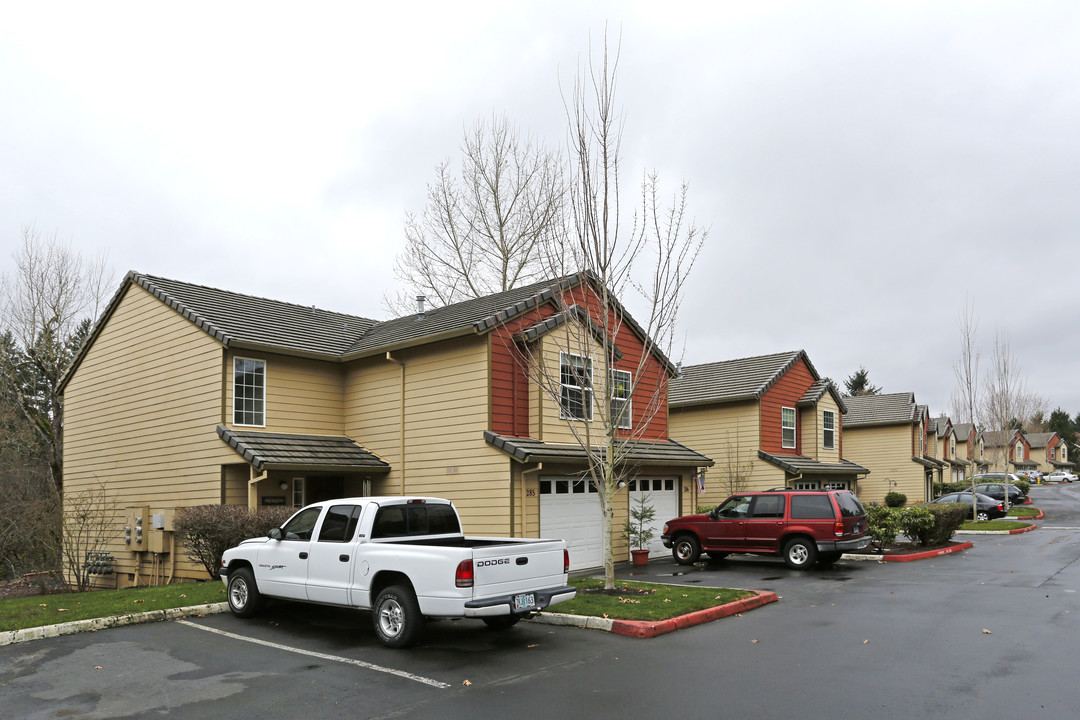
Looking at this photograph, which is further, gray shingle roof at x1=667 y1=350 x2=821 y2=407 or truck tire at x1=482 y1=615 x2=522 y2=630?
gray shingle roof at x1=667 y1=350 x2=821 y2=407

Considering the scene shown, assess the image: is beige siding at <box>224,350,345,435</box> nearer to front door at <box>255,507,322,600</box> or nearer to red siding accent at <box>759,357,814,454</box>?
front door at <box>255,507,322,600</box>

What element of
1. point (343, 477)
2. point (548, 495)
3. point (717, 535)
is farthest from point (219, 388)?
point (717, 535)

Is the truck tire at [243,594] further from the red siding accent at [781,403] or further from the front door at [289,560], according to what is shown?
the red siding accent at [781,403]

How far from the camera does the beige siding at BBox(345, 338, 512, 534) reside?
1719 cm

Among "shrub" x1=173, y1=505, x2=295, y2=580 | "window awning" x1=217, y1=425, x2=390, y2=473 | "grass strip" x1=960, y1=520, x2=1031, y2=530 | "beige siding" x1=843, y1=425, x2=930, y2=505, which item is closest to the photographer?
"shrub" x1=173, y1=505, x2=295, y2=580

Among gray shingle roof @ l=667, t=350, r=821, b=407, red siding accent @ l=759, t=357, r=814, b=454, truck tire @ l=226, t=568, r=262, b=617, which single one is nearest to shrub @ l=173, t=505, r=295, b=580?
truck tire @ l=226, t=568, r=262, b=617

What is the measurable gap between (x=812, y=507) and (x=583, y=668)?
1108 centimetres

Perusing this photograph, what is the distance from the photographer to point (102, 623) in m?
11.0

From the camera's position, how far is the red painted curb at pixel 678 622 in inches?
412

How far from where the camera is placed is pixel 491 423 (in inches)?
681

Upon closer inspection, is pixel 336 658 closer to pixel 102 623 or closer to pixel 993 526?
pixel 102 623

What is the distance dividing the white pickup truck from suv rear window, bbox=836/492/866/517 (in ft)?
32.1

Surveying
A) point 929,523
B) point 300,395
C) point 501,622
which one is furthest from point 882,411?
point 501,622

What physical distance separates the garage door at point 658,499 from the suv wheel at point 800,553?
3.85 m
